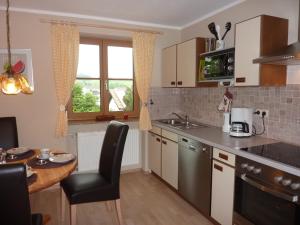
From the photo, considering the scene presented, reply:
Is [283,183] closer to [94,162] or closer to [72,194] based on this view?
[72,194]

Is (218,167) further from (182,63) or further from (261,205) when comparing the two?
(182,63)

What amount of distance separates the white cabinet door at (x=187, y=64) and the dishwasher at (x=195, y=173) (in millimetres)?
787

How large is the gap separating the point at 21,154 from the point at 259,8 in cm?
272

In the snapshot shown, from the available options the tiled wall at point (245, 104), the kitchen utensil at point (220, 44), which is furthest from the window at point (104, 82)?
the kitchen utensil at point (220, 44)

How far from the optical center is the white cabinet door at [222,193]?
83.0 inches

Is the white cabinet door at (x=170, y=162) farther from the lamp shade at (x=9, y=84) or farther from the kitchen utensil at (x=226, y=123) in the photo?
the lamp shade at (x=9, y=84)

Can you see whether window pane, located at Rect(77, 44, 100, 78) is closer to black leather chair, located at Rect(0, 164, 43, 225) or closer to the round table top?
the round table top

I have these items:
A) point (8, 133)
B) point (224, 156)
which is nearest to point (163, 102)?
point (224, 156)

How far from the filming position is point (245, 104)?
8.70 ft

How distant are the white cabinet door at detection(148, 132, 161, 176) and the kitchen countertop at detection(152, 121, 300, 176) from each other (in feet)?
1.31

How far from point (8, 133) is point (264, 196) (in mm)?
2607

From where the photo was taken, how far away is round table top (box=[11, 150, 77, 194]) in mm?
1588

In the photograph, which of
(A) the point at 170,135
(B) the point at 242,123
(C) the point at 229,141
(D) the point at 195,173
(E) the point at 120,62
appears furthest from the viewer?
(E) the point at 120,62

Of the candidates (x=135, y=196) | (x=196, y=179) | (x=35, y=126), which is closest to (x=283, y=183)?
(x=196, y=179)
